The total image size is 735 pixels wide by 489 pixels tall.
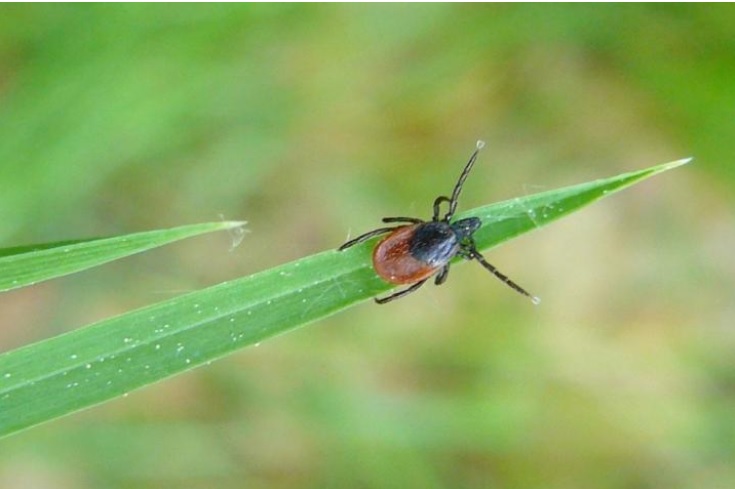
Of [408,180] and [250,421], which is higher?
[408,180]

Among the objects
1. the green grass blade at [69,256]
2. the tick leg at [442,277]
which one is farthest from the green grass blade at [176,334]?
the tick leg at [442,277]

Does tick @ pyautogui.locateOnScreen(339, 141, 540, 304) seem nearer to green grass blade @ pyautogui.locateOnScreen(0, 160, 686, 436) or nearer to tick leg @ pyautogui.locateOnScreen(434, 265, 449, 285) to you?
tick leg @ pyautogui.locateOnScreen(434, 265, 449, 285)

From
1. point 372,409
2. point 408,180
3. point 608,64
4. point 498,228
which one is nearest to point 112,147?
point 408,180

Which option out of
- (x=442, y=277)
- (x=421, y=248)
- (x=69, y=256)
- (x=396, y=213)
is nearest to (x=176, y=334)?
(x=69, y=256)

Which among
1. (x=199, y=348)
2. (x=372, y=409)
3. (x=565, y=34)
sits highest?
(x=565, y=34)

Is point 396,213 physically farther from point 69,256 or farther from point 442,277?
point 69,256

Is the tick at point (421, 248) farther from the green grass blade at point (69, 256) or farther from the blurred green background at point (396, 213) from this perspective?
the blurred green background at point (396, 213)

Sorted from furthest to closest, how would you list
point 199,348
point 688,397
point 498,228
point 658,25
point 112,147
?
point 688,397, point 658,25, point 112,147, point 498,228, point 199,348

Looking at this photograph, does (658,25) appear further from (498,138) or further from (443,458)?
(443,458)
